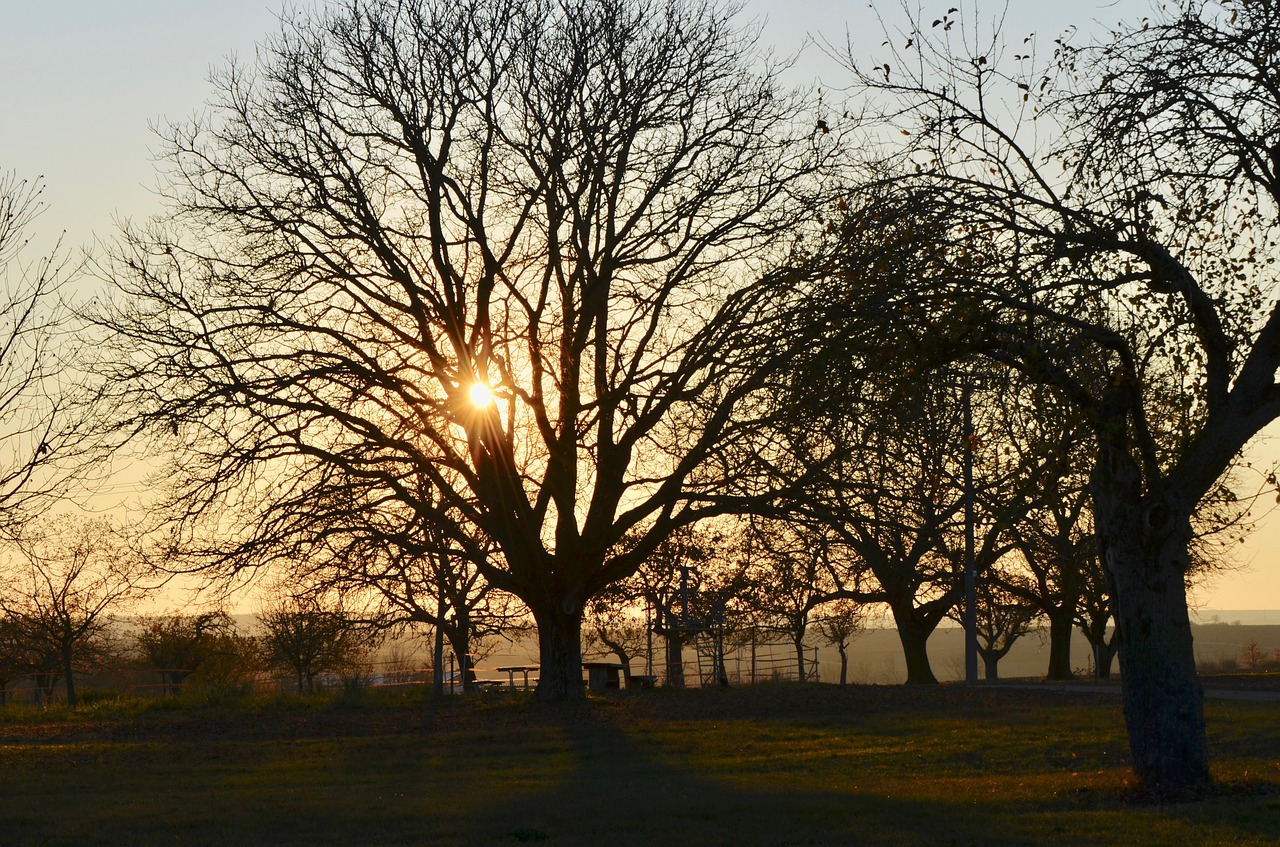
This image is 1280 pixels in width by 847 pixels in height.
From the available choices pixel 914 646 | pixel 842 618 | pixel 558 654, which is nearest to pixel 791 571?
pixel 558 654

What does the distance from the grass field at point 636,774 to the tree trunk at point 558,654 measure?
77 centimetres

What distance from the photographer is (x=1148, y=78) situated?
10586mm

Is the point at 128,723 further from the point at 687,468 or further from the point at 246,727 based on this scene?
the point at 687,468

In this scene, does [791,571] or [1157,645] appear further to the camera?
[791,571]

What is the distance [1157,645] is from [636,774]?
584 cm

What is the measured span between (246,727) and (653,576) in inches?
488

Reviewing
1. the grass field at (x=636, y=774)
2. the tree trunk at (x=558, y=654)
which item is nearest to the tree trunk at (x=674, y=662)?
the tree trunk at (x=558, y=654)

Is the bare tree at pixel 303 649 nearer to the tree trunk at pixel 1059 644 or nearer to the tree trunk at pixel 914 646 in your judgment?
the tree trunk at pixel 914 646

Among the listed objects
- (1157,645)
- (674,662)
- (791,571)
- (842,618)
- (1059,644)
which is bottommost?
(674,662)

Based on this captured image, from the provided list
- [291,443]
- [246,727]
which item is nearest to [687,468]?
[291,443]

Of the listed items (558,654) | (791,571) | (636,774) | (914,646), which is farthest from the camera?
(914,646)

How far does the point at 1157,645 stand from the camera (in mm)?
11055

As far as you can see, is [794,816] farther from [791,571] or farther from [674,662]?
[674,662]

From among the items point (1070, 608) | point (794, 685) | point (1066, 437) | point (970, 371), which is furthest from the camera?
point (1070, 608)
